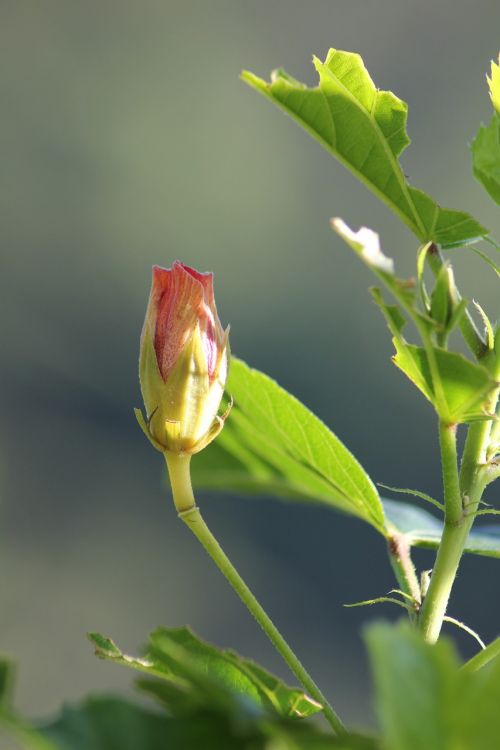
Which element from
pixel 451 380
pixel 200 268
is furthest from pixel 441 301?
pixel 200 268

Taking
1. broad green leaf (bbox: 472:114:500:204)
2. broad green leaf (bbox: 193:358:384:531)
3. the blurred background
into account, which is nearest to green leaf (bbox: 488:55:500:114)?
broad green leaf (bbox: 472:114:500:204)

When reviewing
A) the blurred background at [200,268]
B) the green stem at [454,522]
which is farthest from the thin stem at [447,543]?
the blurred background at [200,268]

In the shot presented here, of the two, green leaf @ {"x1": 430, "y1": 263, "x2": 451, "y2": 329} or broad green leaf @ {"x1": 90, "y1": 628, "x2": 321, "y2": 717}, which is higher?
green leaf @ {"x1": 430, "y1": 263, "x2": 451, "y2": 329}

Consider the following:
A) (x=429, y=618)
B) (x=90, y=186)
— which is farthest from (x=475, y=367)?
(x=90, y=186)

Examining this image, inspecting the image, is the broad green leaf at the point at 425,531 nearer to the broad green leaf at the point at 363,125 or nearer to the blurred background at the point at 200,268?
the broad green leaf at the point at 363,125

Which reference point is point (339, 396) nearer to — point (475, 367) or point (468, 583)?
point (468, 583)

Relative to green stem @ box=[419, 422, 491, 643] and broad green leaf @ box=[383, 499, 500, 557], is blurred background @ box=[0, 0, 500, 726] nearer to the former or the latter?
broad green leaf @ box=[383, 499, 500, 557]

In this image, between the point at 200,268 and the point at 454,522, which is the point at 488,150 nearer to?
the point at 454,522
